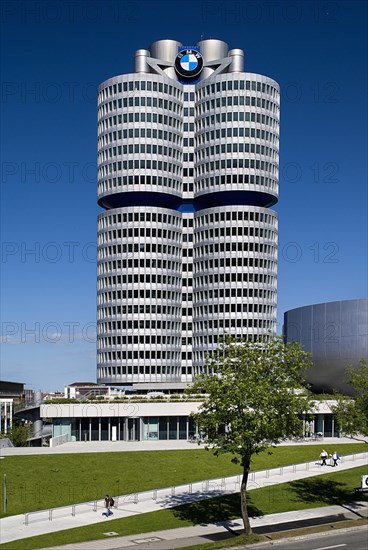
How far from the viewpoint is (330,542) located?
42938 millimetres

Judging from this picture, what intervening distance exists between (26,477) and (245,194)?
108106 mm

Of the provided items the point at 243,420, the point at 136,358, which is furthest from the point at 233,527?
the point at 136,358

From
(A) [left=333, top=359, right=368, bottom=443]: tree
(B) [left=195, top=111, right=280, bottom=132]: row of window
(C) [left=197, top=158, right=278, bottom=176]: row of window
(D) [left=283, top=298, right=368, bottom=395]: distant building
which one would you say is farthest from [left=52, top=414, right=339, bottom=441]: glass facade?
(B) [left=195, top=111, right=280, bottom=132]: row of window

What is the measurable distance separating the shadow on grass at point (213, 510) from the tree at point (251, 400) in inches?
278

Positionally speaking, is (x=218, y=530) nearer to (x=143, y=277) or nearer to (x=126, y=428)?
(x=126, y=428)

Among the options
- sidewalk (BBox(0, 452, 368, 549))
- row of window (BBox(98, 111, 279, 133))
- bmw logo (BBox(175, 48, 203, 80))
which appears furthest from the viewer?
bmw logo (BBox(175, 48, 203, 80))

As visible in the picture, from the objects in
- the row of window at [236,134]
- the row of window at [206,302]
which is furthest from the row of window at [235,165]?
the row of window at [206,302]

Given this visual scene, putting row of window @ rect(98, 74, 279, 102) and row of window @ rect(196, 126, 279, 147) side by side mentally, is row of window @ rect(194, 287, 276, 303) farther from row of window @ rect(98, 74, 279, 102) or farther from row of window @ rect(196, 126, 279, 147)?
row of window @ rect(98, 74, 279, 102)

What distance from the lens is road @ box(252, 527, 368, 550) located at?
41406mm

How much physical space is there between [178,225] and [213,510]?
118m

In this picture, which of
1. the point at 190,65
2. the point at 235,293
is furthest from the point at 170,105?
the point at 235,293

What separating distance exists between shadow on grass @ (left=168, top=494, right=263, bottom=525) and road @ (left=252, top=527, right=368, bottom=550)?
7.72 m

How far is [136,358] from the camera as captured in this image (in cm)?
16000

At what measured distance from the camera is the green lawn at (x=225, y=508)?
46469 mm
